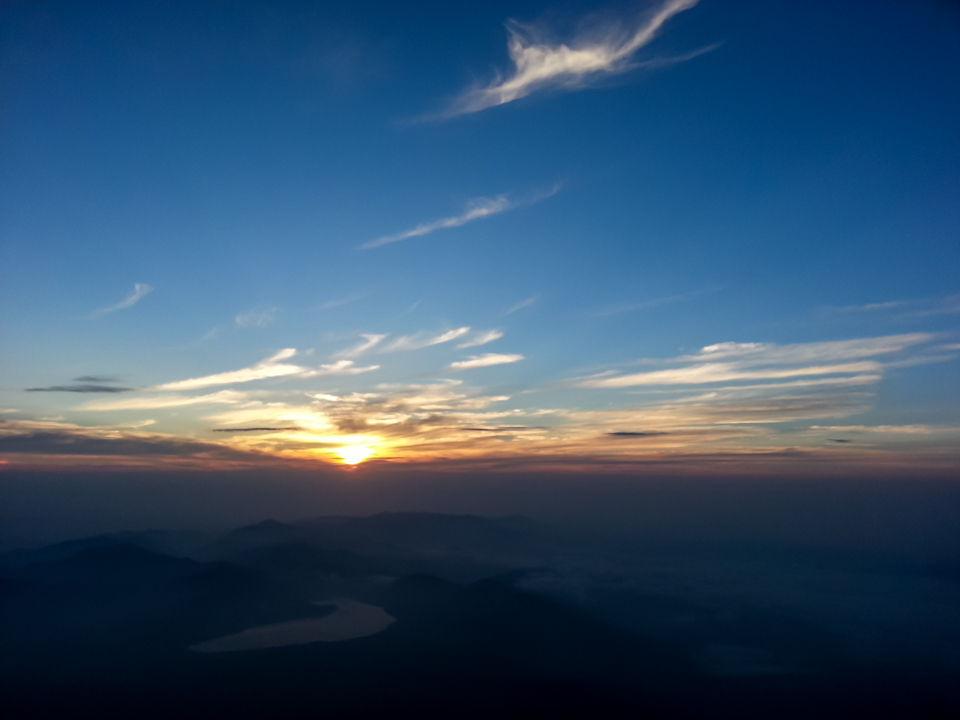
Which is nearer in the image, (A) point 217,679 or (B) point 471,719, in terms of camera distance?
(B) point 471,719

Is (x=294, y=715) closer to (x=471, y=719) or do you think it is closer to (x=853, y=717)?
(x=471, y=719)

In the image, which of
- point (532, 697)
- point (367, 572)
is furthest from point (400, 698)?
point (367, 572)

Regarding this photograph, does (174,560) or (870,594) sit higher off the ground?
(174,560)

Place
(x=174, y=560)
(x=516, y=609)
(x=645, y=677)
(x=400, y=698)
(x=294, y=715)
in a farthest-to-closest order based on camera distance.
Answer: (x=174, y=560) < (x=516, y=609) < (x=645, y=677) < (x=400, y=698) < (x=294, y=715)

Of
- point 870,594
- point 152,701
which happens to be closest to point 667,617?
point 870,594

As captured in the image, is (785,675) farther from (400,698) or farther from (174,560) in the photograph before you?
(174,560)

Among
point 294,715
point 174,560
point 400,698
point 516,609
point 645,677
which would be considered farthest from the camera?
point 174,560
